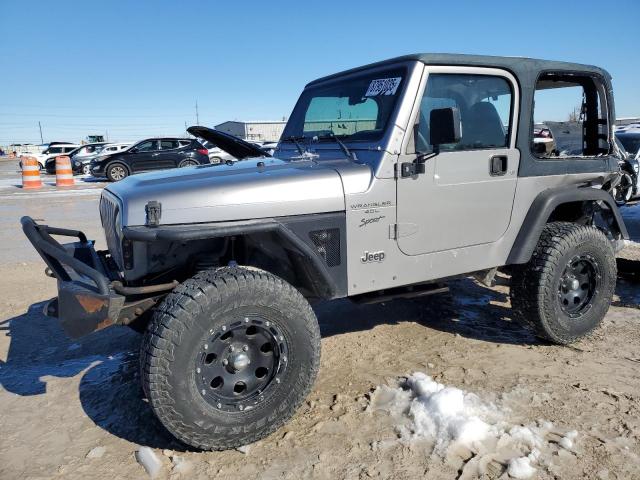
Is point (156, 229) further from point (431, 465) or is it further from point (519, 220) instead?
point (519, 220)

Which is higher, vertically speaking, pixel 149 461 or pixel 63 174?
pixel 63 174

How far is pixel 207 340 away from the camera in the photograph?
8.24ft

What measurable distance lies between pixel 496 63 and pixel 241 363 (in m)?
2.56

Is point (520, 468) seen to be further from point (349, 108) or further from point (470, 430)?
point (349, 108)

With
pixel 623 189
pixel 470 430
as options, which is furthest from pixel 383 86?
pixel 623 189

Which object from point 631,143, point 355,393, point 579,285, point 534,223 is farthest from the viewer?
point 631,143

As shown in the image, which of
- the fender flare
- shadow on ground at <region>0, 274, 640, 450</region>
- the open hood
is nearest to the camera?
shadow on ground at <region>0, 274, 640, 450</region>

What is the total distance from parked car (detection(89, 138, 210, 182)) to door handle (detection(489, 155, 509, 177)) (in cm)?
1505

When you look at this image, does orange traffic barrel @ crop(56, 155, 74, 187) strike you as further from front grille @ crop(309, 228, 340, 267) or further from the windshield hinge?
front grille @ crop(309, 228, 340, 267)

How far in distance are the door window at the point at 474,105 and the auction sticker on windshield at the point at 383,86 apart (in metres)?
0.19


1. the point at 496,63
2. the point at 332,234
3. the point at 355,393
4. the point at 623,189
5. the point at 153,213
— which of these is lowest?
the point at 355,393

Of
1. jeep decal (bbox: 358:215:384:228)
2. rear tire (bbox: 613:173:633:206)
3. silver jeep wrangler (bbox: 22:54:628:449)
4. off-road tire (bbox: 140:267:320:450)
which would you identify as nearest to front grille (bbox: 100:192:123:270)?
silver jeep wrangler (bbox: 22:54:628:449)

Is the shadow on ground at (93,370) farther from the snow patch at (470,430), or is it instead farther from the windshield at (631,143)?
the windshield at (631,143)

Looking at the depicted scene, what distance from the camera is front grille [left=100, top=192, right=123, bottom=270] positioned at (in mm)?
2814
